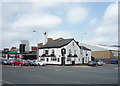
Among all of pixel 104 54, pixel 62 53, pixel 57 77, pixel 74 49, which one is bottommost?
pixel 57 77

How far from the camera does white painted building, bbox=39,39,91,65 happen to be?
5459 centimetres

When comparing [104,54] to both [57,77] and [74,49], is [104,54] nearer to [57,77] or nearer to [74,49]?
[74,49]

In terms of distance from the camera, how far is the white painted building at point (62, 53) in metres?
54.6

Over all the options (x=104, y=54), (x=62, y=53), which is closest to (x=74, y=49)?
(x=62, y=53)

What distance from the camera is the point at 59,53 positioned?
54.7m

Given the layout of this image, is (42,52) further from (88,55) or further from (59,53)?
(88,55)

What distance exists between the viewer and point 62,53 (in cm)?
5441

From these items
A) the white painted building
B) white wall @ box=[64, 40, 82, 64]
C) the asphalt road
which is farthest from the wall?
the asphalt road

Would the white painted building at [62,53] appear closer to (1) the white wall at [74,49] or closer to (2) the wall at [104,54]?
(1) the white wall at [74,49]

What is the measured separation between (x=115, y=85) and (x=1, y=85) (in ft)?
25.9

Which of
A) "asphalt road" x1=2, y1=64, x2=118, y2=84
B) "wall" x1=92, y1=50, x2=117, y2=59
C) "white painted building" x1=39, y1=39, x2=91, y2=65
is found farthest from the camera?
"wall" x1=92, y1=50, x2=117, y2=59

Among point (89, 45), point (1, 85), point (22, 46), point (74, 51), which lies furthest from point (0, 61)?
point (89, 45)

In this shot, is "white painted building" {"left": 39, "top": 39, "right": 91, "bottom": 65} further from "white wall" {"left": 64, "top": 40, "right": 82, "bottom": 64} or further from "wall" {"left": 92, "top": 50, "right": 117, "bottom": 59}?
"wall" {"left": 92, "top": 50, "right": 117, "bottom": 59}

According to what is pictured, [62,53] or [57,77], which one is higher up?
[62,53]
